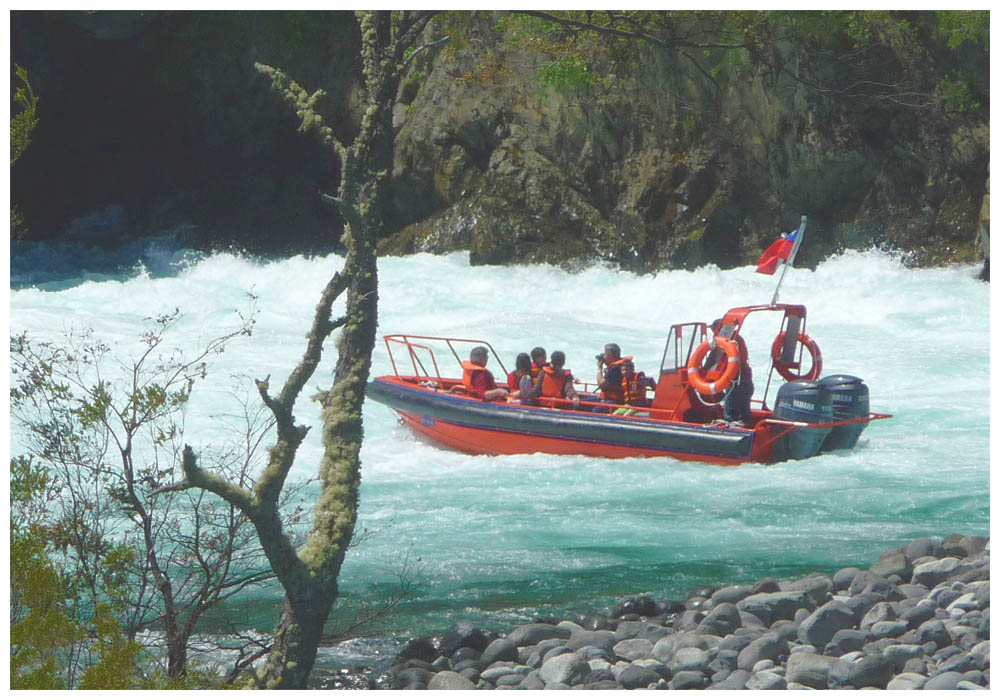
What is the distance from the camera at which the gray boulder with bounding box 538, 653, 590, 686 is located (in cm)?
399

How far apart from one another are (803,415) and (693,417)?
72cm

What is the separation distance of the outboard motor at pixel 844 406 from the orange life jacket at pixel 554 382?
1.76m

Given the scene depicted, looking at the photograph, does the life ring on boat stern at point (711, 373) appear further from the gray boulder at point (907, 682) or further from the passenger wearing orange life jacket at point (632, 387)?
the gray boulder at point (907, 682)

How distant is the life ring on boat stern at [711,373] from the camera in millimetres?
7055

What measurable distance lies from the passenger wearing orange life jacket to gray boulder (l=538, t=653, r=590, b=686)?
3947mm

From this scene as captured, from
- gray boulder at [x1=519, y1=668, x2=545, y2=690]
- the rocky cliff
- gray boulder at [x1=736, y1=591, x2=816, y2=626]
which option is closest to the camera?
gray boulder at [x1=519, y1=668, x2=545, y2=690]

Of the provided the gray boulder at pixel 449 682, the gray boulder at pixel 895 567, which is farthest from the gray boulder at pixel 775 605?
the gray boulder at pixel 449 682

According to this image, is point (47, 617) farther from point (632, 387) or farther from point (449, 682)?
point (632, 387)

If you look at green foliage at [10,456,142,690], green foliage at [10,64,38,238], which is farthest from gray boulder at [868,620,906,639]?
green foliage at [10,64,38,238]

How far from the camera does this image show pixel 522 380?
7789 mm

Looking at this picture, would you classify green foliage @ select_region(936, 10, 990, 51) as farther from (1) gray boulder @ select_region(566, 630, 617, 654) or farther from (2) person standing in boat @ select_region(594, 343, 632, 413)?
(1) gray boulder @ select_region(566, 630, 617, 654)
